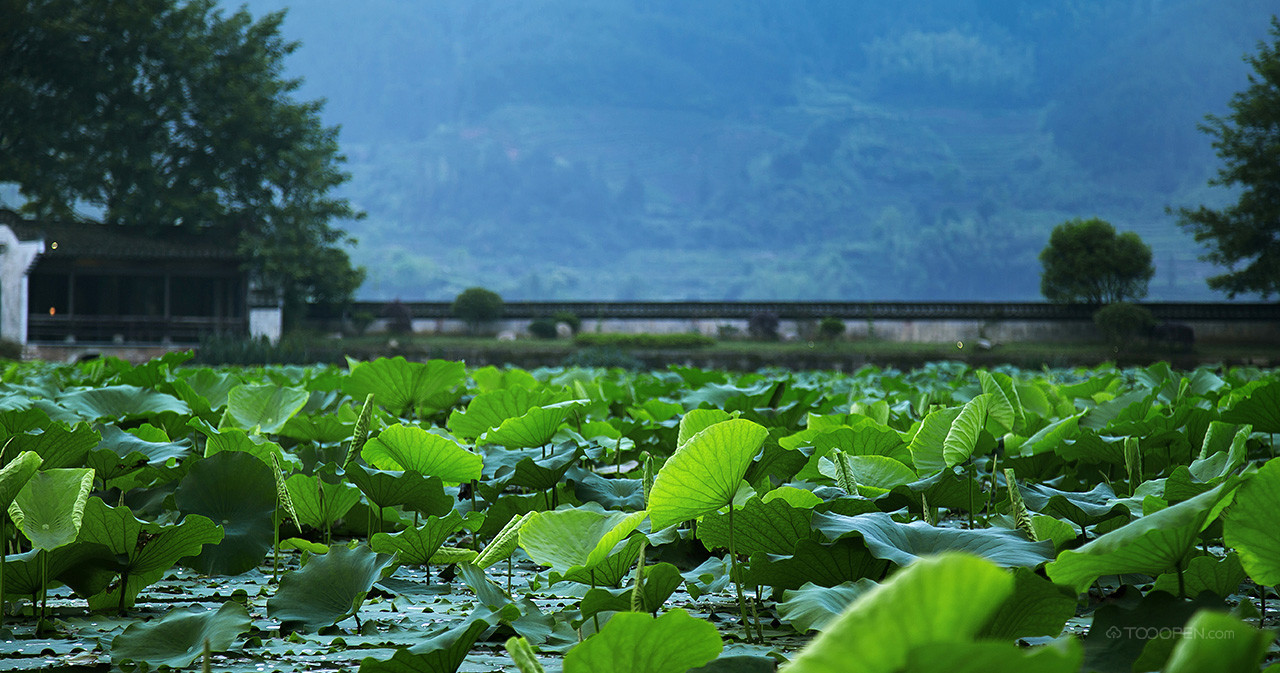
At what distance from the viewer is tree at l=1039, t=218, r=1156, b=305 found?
1894 centimetres

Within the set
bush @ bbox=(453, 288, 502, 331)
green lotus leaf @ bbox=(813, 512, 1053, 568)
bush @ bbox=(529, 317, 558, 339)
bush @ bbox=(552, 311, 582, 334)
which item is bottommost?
green lotus leaf @ bbox=(813, 512, 1053, 568)

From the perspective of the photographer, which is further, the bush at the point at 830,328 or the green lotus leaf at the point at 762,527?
the bush at the point at 830,328

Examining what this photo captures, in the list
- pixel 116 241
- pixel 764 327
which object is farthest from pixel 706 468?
pixel 116 241

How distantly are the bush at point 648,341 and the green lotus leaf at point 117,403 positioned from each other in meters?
14.5

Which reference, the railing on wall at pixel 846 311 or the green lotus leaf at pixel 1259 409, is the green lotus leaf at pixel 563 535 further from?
the railing on wall at pixel 846 311

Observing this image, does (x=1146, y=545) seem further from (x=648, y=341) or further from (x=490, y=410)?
(x=648, y=341)

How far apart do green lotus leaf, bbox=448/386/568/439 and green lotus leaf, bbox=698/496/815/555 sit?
31.9 inches

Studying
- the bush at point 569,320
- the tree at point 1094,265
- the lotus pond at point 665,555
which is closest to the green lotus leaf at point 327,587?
the lotus pond at point 665,555

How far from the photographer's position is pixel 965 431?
3.64 ft

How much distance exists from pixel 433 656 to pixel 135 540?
0.50 m

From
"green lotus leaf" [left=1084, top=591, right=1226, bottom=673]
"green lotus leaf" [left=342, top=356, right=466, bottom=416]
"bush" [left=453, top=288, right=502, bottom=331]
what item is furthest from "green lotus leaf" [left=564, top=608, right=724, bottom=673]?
"bush" [left=453, top=288, right=502, bottom=331]

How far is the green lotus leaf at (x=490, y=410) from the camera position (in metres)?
1.65

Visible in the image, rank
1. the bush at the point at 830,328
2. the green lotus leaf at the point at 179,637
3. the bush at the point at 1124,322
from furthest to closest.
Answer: the bush at the point at 830,328 < the bush at the point at 1124,322 < the green lotus leaf at the point at 179,637

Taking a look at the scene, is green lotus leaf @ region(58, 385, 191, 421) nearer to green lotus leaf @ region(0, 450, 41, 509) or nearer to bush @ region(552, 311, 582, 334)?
green lotus leaf @ region(0, 450, 41, 509)
